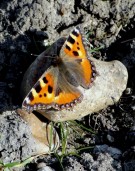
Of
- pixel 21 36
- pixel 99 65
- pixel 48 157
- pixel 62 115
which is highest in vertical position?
pixel 21 36

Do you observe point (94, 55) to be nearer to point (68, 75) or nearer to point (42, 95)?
point (68, 75)

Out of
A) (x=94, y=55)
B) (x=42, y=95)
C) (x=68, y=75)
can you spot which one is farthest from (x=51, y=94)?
(x=94, y=55)

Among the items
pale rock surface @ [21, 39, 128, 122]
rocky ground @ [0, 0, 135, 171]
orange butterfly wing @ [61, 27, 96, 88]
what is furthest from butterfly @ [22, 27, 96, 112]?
rocky ground @ [0, 0, 135, 171]

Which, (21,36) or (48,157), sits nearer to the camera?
(48,157)

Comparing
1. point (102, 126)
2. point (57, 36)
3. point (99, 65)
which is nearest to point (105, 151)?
point (102, 126)

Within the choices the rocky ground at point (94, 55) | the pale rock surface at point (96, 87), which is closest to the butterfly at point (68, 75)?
the pale rock surface at point (96, 87)

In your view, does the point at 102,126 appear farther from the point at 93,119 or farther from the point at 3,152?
the point at 3,152

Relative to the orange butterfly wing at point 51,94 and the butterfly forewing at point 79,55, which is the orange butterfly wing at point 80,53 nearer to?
the butterfly forewing at point 79,55

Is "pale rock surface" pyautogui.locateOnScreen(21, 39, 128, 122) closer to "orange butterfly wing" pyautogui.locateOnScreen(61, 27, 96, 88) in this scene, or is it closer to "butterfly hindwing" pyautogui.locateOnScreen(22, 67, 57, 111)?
"orange butterfly wing" pyautogui.locateOnScreen(61, 27, 96, 88)
